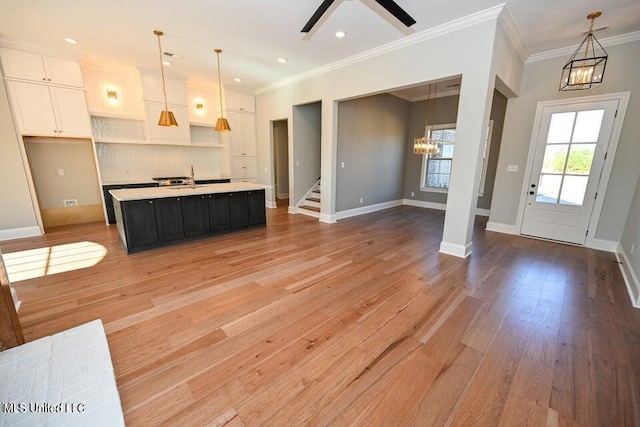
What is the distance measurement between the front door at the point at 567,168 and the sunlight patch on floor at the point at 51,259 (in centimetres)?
686

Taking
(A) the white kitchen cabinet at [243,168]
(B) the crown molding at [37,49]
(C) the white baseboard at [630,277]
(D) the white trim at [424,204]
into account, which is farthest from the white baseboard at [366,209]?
(B) the crown molding at [37,49]

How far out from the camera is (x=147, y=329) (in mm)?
2039

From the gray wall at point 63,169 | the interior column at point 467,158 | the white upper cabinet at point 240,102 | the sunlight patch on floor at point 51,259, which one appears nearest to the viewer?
the sunlight patch on floor at point 51,259

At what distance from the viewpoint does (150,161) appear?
5.70m

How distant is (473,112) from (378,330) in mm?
2920

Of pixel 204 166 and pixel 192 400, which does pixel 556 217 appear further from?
pixel 204 166

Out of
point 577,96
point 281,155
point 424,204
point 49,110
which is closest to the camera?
point 577,96

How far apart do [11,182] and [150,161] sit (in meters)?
2.11

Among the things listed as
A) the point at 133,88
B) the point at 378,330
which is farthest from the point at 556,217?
the point at 133,88

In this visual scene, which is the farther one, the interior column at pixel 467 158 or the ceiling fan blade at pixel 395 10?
the interior column at pixel 467 158

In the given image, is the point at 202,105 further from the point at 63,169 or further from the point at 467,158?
the point at 467,158

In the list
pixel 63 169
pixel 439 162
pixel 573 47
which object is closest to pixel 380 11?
pixel 573 47

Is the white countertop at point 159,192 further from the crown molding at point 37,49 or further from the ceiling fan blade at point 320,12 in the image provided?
the ceiling fan blade at point 320,12

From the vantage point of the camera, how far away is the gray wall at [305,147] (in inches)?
237
